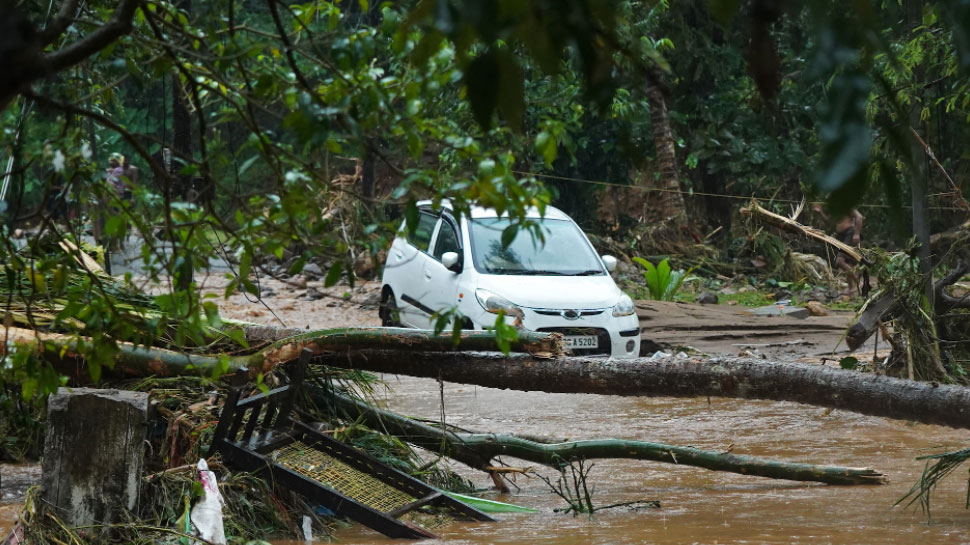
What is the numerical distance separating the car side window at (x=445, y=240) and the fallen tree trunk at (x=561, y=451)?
188 inches

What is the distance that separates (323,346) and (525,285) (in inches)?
188

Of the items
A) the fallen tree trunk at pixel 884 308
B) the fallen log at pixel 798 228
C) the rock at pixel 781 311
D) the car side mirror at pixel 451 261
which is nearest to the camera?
the fallen tree trunk at pixel 884 308

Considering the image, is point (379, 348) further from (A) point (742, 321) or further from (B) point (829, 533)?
(A) point (742, 321)

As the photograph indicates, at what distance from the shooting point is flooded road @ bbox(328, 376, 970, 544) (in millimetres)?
5340

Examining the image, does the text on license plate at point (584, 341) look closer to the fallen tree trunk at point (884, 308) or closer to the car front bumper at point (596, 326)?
the car front bumper at point (596, 326)

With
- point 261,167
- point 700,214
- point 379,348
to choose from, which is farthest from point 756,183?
point 379,348

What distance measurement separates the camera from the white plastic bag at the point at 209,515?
4535mm

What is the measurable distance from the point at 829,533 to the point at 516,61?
428 centimetres

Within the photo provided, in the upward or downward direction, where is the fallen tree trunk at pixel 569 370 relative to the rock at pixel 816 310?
downward

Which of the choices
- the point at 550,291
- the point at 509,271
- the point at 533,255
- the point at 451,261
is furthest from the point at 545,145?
the point at 533,255

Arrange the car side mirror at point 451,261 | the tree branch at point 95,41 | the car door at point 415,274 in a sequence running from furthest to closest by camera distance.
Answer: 1. the car door at point 415,274
2. the car side mirror at point 451,261
3. the tree branch at point 95,41

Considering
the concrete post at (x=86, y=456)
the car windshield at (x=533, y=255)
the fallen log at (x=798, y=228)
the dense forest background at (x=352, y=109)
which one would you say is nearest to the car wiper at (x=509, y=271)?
the car windshield at (x=533, y=255)

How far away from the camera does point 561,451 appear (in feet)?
19.9

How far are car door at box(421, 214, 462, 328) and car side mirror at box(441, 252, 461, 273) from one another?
43mm
